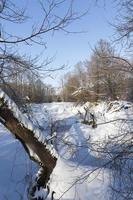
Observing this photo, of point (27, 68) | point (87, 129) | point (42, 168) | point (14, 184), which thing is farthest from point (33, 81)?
point (87, 129)

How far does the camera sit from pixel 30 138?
734 centimetres

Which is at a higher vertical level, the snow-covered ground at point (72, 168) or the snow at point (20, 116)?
the snow at point (20, 116)

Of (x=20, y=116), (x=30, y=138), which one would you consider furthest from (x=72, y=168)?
(x=20, y=116)

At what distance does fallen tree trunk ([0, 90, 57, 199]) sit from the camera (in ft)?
23.1

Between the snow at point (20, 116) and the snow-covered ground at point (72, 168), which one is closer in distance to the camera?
the snow-covered ground at point (72, 168)

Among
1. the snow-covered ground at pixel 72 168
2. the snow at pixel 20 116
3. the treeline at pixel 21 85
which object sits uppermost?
the treeline at pixel 21 85

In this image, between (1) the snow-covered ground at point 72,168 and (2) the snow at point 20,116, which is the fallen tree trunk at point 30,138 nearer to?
(2) the snow at point 20,116

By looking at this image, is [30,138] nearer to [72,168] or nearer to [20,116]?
[20,116]

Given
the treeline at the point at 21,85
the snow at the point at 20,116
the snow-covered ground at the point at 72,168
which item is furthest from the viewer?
the treeline at the point at 21,85

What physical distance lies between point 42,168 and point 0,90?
68.0 inches

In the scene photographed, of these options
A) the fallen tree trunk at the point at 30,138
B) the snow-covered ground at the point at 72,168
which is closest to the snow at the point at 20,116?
the fallen tree trunk at the point at 30,138

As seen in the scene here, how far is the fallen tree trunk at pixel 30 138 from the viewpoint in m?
7.04

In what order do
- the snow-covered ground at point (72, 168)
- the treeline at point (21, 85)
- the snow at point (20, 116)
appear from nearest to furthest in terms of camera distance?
the snow-covered ground at point (72, 168) < the snow at point (20, 116) < the treeline at point (21, 85)

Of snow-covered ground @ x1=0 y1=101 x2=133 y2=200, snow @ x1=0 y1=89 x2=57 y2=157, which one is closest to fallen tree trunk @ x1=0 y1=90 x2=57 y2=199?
snow @ x1=0 y1=89 x2=57 y2=157
